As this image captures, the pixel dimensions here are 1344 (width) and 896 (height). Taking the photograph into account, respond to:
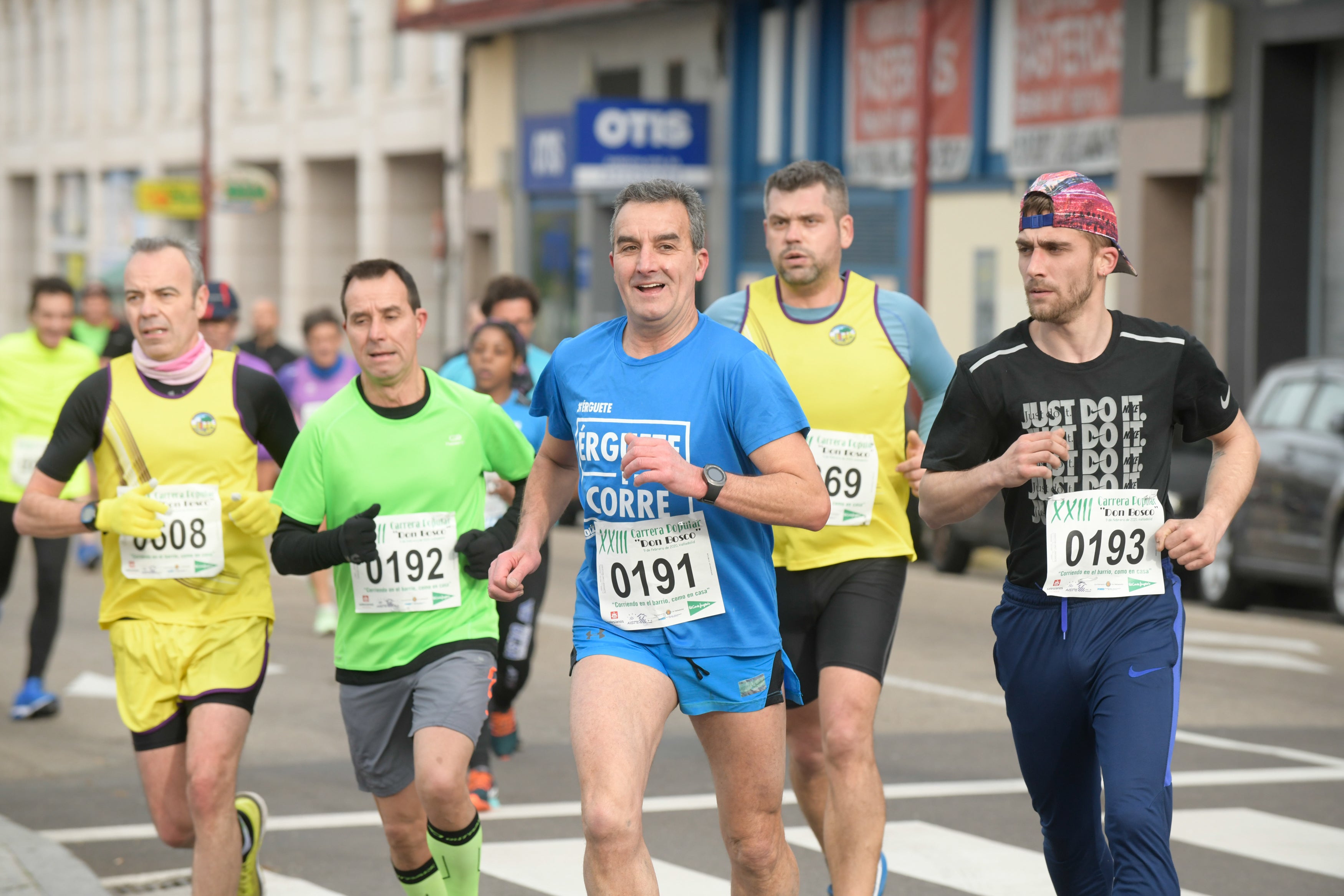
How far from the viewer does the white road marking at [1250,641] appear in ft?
42.0

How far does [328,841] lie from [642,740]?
3.12 metres

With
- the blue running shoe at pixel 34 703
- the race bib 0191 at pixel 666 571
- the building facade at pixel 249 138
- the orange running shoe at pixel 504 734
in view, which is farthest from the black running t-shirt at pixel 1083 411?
the building facade at pixel 249 138

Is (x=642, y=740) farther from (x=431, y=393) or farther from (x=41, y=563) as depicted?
(x=41, y=563)

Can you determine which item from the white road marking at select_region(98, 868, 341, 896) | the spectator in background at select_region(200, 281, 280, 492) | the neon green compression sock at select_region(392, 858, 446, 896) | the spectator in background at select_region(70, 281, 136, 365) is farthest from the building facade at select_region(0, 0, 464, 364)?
the neon green compression sock at select_region(392, 858, 446, 896)

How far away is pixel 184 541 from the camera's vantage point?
6.25 m

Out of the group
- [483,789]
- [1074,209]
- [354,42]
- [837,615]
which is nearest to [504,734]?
[483,789]

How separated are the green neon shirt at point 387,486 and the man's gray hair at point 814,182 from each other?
131 centimetres

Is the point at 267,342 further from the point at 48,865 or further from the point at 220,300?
the point at 48,865

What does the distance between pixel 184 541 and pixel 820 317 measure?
2.13m

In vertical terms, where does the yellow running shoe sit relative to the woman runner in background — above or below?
below

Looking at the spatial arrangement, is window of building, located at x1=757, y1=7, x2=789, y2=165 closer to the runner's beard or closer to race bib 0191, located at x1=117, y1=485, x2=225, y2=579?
race bib 0191, located at x1=117, y1=485, x2=225, y2=579

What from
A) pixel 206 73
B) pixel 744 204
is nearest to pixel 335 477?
pixel 744 204

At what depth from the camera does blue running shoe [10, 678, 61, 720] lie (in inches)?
407

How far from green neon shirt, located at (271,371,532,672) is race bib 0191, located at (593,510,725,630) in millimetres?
1059
